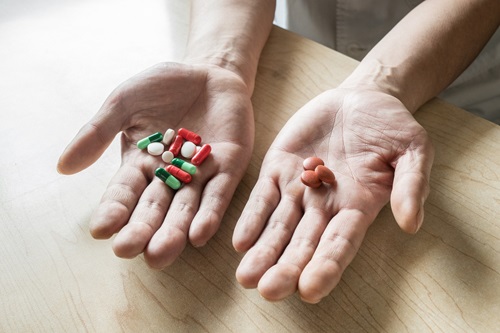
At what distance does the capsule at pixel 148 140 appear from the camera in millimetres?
938

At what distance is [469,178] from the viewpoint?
89 centimetres

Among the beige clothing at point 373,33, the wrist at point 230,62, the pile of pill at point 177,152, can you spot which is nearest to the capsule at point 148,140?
the pile of pill at point 177,152

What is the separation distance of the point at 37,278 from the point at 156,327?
21 cm

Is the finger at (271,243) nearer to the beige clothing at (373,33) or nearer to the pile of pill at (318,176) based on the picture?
the pile of pill at (318,176)

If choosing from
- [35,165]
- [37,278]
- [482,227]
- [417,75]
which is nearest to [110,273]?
[37,278]

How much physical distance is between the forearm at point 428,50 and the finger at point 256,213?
0.97 ft

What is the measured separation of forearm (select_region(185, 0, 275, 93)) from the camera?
3.71 ft

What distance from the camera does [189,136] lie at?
0.96 meters

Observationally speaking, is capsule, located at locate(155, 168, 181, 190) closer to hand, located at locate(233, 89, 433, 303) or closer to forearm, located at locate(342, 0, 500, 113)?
hand, located at locate(233, 89, 433, 303)

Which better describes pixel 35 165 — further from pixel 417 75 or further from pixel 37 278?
pixel 417 75

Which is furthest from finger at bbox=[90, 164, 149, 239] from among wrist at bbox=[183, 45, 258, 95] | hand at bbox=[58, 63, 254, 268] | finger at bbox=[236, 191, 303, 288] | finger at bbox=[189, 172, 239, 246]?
wrist at bbox=[183, 45, 258, 95]

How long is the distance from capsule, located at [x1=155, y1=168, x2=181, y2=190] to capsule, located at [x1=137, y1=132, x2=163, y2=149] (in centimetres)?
7

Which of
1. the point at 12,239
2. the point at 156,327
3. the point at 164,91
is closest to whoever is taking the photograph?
the point at 156,327

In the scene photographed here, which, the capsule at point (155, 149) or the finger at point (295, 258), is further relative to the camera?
the capsule at point (155, 149)
